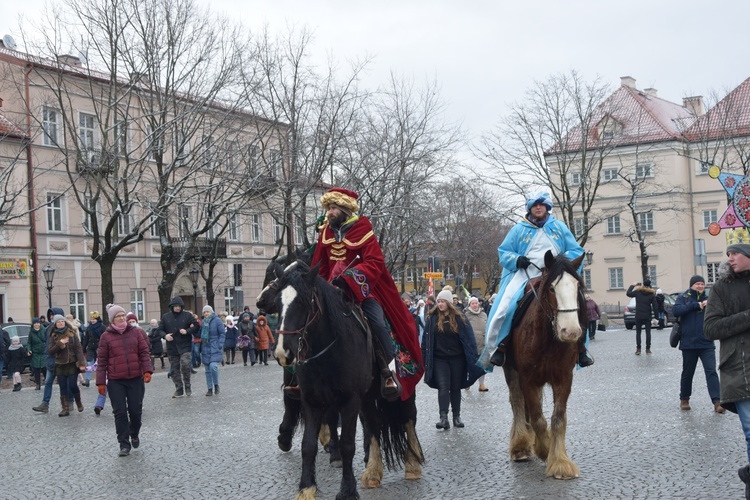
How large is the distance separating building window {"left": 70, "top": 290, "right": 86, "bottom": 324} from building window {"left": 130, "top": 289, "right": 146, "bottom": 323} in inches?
110

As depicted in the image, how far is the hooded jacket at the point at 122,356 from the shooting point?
11547mm

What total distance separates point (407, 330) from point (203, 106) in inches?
913

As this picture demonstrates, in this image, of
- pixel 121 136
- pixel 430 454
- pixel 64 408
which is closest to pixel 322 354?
pixel 430 454

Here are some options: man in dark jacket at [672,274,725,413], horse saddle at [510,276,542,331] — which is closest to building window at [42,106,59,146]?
man in dark jacket at [672,274,725,413]

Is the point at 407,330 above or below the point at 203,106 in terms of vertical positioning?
below

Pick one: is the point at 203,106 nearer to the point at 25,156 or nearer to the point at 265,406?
the point at 25,156

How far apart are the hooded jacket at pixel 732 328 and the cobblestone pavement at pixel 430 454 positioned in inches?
48.7

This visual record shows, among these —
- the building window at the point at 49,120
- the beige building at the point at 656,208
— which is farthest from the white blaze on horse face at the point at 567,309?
the beige building at the point at 656,208

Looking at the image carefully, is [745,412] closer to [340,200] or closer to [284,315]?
[284,315]

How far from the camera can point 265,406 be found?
1606 cm

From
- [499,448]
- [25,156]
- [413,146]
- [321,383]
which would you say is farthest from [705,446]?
[25,156]

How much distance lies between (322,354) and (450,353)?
510 cm

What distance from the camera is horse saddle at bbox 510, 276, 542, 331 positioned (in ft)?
29.7

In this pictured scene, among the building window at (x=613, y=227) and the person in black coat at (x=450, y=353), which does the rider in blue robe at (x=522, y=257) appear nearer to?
the person in black coat at (x=450, y=353)
